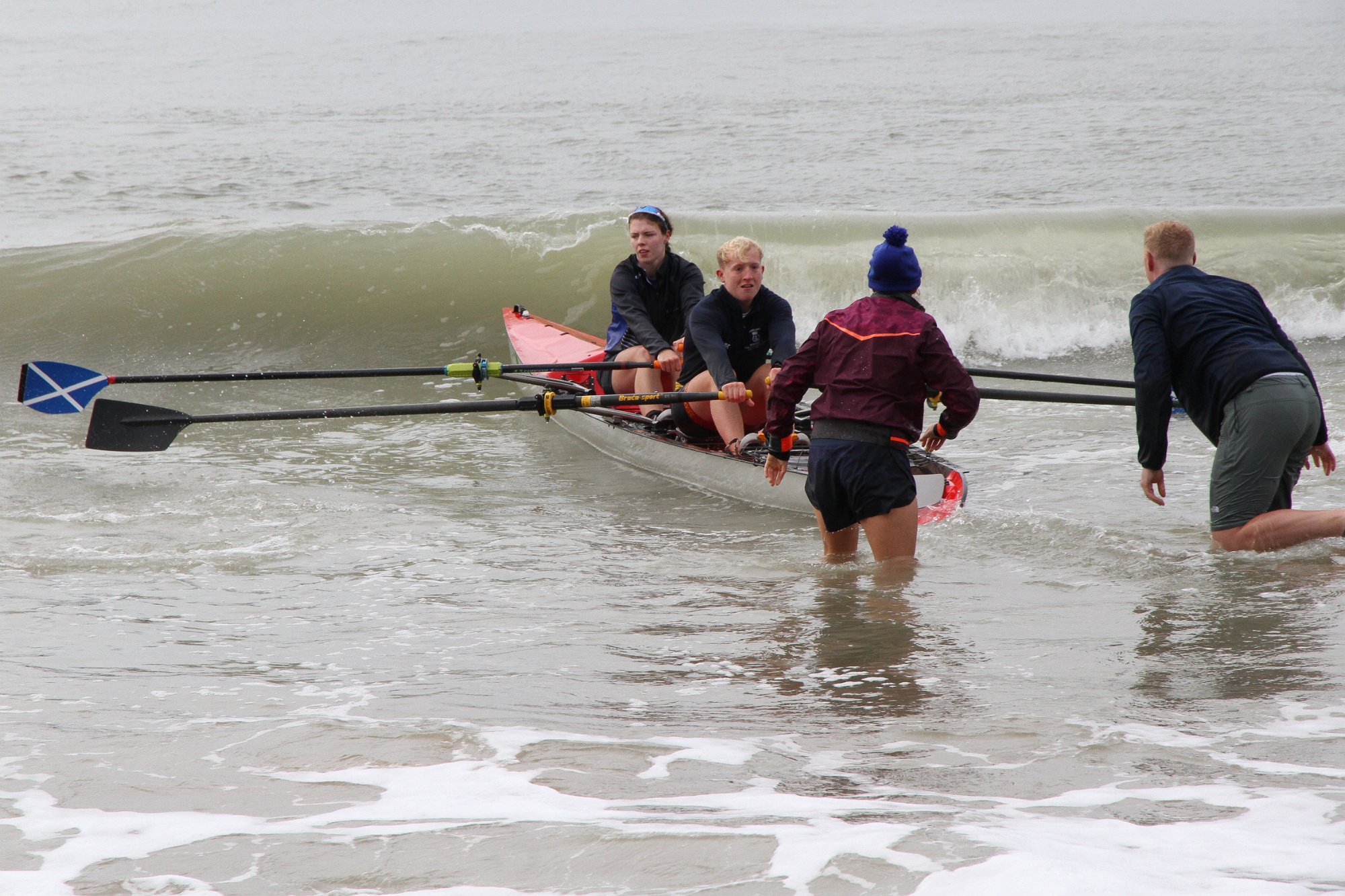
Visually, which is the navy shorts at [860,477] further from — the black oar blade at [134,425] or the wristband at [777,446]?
the black oar blade at [134,425]

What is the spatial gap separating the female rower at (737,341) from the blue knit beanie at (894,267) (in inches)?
51.7

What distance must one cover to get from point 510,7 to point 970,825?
51.4 meters

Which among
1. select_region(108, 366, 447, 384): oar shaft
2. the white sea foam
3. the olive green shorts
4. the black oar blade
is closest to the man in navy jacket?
the olive green shorts

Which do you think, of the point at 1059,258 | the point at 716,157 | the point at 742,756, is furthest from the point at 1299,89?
the point at 742,756

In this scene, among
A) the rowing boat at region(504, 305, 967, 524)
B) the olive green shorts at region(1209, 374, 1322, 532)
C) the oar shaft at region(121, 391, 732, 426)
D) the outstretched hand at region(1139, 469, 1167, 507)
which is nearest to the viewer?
the olive green shorts at region(1209, 374, 1322, 532)

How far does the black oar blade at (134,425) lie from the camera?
6.79 metres

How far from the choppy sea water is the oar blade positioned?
14.4 inches

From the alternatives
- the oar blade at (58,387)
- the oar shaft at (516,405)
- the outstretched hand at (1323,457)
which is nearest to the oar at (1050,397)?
the outstretched hand at (1323,457)

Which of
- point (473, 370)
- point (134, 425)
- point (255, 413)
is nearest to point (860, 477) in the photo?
point (473, 370)

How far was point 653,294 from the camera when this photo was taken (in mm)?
7238

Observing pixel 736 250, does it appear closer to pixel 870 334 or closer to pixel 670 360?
pixel 670 360

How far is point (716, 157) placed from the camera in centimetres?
2141

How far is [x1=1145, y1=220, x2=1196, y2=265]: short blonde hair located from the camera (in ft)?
15.3

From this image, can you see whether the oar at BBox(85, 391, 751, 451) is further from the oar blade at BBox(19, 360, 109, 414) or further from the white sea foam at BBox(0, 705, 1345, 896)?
the white sea foam at BBox(0, 705, 1345, 896)
